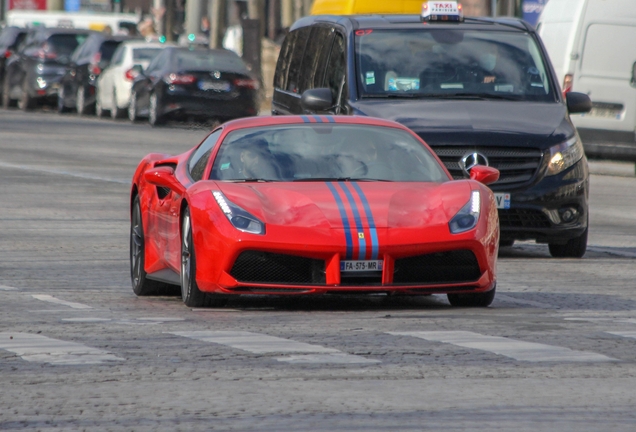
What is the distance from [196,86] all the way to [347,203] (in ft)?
79.2

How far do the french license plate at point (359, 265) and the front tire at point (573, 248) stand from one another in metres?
4.22

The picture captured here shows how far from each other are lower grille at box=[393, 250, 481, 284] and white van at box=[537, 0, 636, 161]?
14.1 m

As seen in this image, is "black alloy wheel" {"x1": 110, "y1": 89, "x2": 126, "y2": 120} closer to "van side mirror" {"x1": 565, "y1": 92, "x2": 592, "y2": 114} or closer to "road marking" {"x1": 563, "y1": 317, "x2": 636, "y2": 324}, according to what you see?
"van side mirror" {"x1": 565, "y1": 92, "x2": 592, "y2": 114}

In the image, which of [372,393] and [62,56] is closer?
[372,393]

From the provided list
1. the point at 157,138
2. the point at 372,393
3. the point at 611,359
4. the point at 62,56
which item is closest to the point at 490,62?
the point at 611,359

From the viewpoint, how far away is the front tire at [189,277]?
32.2 feet

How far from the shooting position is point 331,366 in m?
7.39

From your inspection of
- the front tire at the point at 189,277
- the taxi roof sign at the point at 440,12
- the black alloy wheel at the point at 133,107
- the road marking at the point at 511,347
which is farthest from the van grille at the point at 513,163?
the black alloy wheel at the point at 133,107

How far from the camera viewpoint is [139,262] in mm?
11055

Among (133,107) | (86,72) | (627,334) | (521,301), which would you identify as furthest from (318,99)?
(86,72)

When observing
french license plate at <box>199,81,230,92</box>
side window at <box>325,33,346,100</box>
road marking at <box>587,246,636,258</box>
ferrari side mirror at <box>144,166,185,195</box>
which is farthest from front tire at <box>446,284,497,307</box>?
french license plate at <box>199,81,230,92</box>

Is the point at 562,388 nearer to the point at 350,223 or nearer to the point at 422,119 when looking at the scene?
the point at 350,223

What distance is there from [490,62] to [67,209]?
4875 millimetres

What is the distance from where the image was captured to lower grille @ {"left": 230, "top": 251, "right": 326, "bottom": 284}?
9508mm
